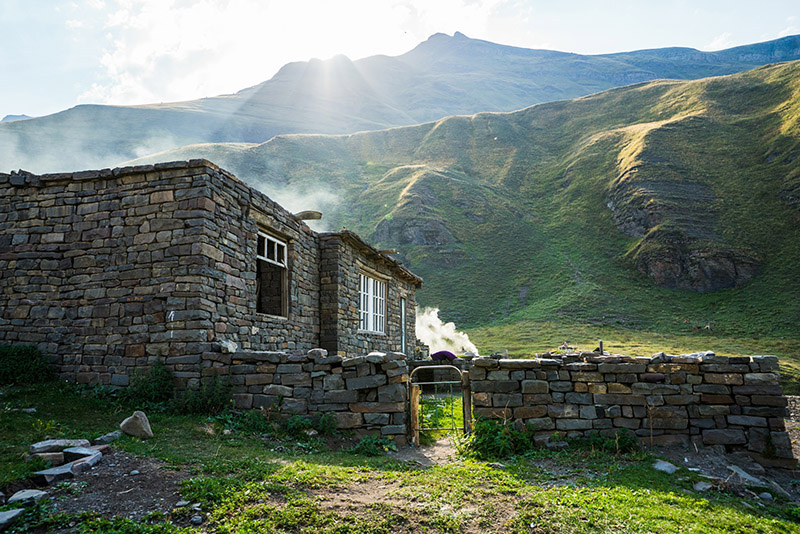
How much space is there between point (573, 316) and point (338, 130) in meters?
92.7

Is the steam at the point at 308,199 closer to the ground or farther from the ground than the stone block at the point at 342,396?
farther from the ground

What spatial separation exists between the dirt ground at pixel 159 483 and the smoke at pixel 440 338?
1826 centimetres

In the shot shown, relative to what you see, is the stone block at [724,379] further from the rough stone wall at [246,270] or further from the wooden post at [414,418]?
the rough stone wall at [246,270]

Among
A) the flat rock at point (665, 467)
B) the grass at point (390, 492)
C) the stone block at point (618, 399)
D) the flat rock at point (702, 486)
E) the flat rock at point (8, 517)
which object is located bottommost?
the flat rock at point (702, 486)

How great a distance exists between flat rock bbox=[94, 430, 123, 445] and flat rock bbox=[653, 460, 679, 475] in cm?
697

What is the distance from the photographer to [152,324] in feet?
25.9

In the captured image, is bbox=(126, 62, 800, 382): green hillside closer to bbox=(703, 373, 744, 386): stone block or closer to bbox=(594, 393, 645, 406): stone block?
bbox=(703, 373, 744, 386): stone block

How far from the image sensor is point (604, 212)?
44.6 metres

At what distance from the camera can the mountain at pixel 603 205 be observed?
33781 mm

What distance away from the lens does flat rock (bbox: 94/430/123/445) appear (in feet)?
18.1

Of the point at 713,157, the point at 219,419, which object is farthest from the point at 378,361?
the point at 713,157

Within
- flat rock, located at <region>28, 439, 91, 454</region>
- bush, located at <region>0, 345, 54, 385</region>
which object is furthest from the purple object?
flat rock, located at <region>28, 439, 91, 454</region>

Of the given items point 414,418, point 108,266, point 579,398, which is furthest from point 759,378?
point 108,266

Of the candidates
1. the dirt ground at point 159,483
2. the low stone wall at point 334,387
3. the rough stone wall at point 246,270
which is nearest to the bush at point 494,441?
the dirt ground at point 159,483
